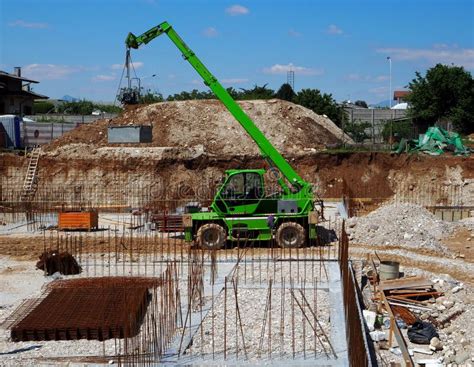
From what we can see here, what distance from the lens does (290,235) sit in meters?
16.3

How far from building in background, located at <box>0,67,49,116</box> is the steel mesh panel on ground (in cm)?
3577

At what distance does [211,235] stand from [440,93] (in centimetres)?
2900

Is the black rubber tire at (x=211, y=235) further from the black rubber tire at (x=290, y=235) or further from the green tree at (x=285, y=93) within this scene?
the green tree at (x=285, y=93)

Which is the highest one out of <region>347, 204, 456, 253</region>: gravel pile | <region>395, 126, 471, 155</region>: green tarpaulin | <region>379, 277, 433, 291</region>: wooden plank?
<region>395, 126, 471, 155</region>: green tarpaulin

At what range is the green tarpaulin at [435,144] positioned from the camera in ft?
94.4

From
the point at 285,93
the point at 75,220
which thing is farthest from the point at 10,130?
the point at 285,93

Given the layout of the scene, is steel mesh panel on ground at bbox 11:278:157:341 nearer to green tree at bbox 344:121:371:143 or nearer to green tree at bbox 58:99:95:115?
green tree at bbox 344:121:371:143

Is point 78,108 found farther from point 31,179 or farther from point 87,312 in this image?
point 87,312

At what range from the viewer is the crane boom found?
669 inches

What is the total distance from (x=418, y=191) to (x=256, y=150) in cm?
714

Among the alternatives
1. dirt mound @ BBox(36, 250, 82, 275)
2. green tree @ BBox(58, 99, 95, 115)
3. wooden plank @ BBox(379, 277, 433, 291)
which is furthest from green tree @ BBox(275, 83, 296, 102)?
wooden plank @ BBox(379, 277, 433, 291)

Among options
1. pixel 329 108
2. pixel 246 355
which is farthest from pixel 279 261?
pixel 329 108

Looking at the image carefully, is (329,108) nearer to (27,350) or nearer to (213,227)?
(213,227)

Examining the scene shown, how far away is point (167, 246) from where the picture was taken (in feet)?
56.2
